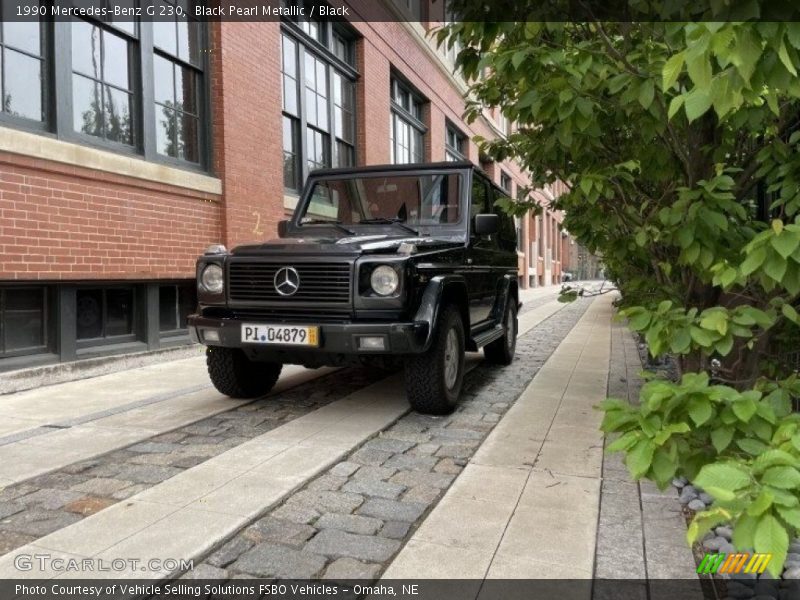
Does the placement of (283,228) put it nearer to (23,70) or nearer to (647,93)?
(23,70)

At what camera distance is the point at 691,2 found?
1.69 metres

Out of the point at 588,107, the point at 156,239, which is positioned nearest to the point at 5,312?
the point at 156,239

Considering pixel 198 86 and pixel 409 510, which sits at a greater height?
pixel 198 86

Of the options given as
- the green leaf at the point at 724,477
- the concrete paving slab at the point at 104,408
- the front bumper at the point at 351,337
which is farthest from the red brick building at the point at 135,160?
the green leaf at the point at 724,477

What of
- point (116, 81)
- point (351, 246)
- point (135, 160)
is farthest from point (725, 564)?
point (116, 81)

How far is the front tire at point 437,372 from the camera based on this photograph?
13.4 feet

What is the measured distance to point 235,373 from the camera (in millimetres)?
4613

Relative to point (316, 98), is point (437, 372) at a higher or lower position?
lower

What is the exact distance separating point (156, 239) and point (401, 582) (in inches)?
216

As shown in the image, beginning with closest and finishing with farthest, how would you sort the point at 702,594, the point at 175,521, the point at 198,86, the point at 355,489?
the point at 702,594
the point at 175,521
the point at 355,489
the point at 198,86

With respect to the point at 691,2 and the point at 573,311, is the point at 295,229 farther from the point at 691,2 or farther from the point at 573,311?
the point at 573,311

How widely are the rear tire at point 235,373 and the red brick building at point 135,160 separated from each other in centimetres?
196

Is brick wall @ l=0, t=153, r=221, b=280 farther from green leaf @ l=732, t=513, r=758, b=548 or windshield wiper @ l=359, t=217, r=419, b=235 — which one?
green leaf @ l=732, t=513, r=758, b=548

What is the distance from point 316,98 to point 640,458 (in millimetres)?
9825
